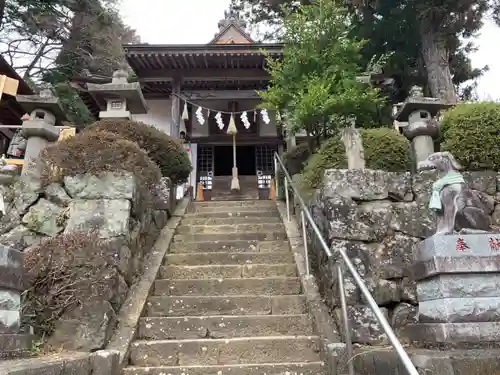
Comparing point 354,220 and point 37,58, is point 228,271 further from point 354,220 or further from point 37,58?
point 37,58

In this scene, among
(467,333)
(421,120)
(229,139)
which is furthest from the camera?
(229,139)

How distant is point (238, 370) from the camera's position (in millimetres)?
3660

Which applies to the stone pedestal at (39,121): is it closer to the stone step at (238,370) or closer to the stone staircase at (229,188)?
the stone step at (238,370)

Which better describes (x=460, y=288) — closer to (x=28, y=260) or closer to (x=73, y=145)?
(x=28, y=260)

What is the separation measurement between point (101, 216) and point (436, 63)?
13461 millimetres

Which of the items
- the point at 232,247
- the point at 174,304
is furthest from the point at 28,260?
the point at 232,247

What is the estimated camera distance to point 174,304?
4648 millimetres

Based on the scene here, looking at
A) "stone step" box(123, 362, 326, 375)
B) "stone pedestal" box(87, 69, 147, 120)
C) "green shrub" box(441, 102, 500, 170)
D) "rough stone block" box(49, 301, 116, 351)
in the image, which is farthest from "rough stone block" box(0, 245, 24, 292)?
"green shrub" box(441, 102, 500, 170)

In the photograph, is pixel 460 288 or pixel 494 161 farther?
pixel 494 161

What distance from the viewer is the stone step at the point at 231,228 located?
22.2ft

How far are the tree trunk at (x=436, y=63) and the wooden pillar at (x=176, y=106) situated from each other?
8612 mm

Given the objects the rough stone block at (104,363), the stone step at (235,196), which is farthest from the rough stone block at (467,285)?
the stone step at (235,196)

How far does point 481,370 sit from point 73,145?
4.91 m

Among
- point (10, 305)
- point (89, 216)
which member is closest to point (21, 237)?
point (89, 216)
